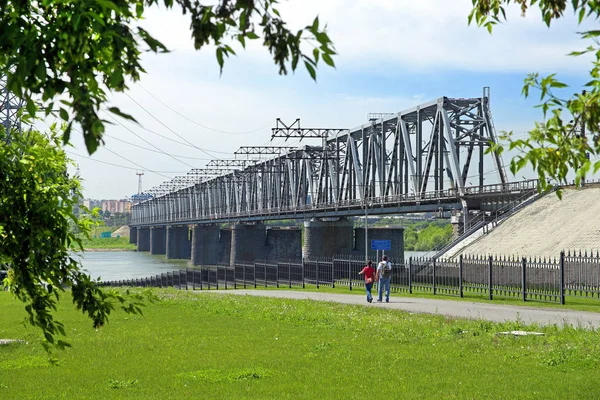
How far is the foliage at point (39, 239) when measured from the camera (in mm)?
7664

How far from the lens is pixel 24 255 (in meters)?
8.02

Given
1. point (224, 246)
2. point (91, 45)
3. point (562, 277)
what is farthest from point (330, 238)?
point (91, 45)

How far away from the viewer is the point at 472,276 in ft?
113

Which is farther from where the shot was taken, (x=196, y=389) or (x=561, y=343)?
(x=561, y=343)

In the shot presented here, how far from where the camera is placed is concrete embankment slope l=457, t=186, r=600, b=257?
143 ft

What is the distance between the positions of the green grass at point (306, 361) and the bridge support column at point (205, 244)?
4728 inches

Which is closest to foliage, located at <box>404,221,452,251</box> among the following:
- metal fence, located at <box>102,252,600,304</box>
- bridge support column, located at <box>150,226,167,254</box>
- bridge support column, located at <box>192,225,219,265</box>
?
bridge support column, located at <box>192,225,219,265</box>

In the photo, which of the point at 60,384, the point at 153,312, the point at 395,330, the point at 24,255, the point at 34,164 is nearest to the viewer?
the point at 24,255

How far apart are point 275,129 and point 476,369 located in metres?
57.2

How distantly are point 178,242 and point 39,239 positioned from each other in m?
163

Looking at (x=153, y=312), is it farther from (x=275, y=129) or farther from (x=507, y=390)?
(x=275, y=129)

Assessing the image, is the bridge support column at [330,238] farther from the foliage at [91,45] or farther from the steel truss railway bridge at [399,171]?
the foliage at [91,45]

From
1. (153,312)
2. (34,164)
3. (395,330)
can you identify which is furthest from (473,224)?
(34,164)

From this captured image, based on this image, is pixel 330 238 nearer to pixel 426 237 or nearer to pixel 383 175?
pixel 383 175
